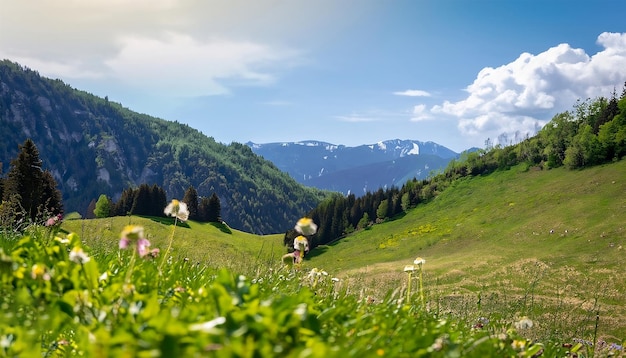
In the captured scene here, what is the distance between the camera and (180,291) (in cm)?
368

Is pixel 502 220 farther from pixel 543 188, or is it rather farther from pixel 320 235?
pixel 320 235

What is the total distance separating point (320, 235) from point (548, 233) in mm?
62600

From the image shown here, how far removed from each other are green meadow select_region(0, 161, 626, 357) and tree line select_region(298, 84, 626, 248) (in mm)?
4027

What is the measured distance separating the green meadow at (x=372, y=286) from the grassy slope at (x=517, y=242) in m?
0.35

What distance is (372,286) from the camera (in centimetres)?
695

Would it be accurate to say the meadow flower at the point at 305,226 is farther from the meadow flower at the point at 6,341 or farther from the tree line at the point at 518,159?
the tree line at the point at 518,159

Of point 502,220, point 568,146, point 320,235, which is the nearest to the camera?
point 502,220

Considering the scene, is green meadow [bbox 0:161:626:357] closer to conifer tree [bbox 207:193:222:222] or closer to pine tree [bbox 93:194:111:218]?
conifer tree [bbox 207:193:222:222]

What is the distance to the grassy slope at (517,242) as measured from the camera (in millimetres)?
39369

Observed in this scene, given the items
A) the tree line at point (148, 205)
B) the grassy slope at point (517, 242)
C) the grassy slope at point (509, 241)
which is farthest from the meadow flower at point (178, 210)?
the tree line at point (148, 205)

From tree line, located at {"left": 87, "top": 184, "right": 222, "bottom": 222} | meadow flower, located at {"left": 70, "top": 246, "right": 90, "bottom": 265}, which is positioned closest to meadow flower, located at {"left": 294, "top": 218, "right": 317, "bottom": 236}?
meadow flower, located at {"left": 70, "top": 246, "right": 90, "bottom": 265}

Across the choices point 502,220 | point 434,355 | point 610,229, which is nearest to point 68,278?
point 434,355

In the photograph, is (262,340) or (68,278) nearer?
(262,340)

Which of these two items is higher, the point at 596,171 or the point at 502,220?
the point at 596,171
